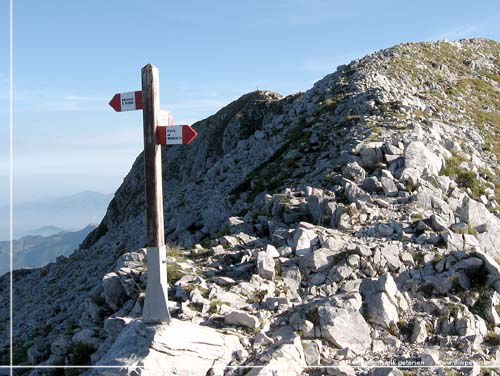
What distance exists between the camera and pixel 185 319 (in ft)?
35.4

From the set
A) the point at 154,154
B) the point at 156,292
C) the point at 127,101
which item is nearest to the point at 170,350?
the point at 156,292

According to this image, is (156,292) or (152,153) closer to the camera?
(152,153)

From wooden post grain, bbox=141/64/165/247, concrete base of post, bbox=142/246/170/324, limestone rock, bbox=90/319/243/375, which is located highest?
wooden post grain, bbox=141/64/165/247

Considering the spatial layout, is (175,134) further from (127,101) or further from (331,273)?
(331,273)

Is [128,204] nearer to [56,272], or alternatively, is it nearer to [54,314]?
[56,272]

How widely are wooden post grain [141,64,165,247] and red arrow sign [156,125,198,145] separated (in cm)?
14

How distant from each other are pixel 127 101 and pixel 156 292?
13.4 ft

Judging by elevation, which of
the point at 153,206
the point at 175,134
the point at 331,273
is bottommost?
the point at 331,273

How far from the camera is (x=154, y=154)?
10141mm

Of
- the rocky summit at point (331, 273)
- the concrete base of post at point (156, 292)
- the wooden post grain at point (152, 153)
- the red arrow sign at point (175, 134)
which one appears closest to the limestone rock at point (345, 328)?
the rocky summit at point (331, 273)

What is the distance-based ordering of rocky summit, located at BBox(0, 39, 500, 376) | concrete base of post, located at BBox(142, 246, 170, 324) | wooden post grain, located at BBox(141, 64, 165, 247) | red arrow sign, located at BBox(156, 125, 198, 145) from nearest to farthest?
red arrow sign, located at BBox(156, 125, 198, 145), rocky summit, located at BBox(0, 39, 500, 376), wooden post grain, located at BBox(141, 64, 165, 247), concrete base of post, located at BBox(142, 246, 170, 324)

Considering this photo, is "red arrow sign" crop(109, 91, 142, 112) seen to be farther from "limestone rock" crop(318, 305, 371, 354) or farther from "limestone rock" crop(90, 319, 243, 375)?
"limestone rock" crop(318, 305, 371, 354)

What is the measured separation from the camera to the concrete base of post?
10.2 m

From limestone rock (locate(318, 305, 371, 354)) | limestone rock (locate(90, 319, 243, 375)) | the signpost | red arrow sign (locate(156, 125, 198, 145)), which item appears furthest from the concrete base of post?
limestone rock (locate(318, 305, 371, 354))
